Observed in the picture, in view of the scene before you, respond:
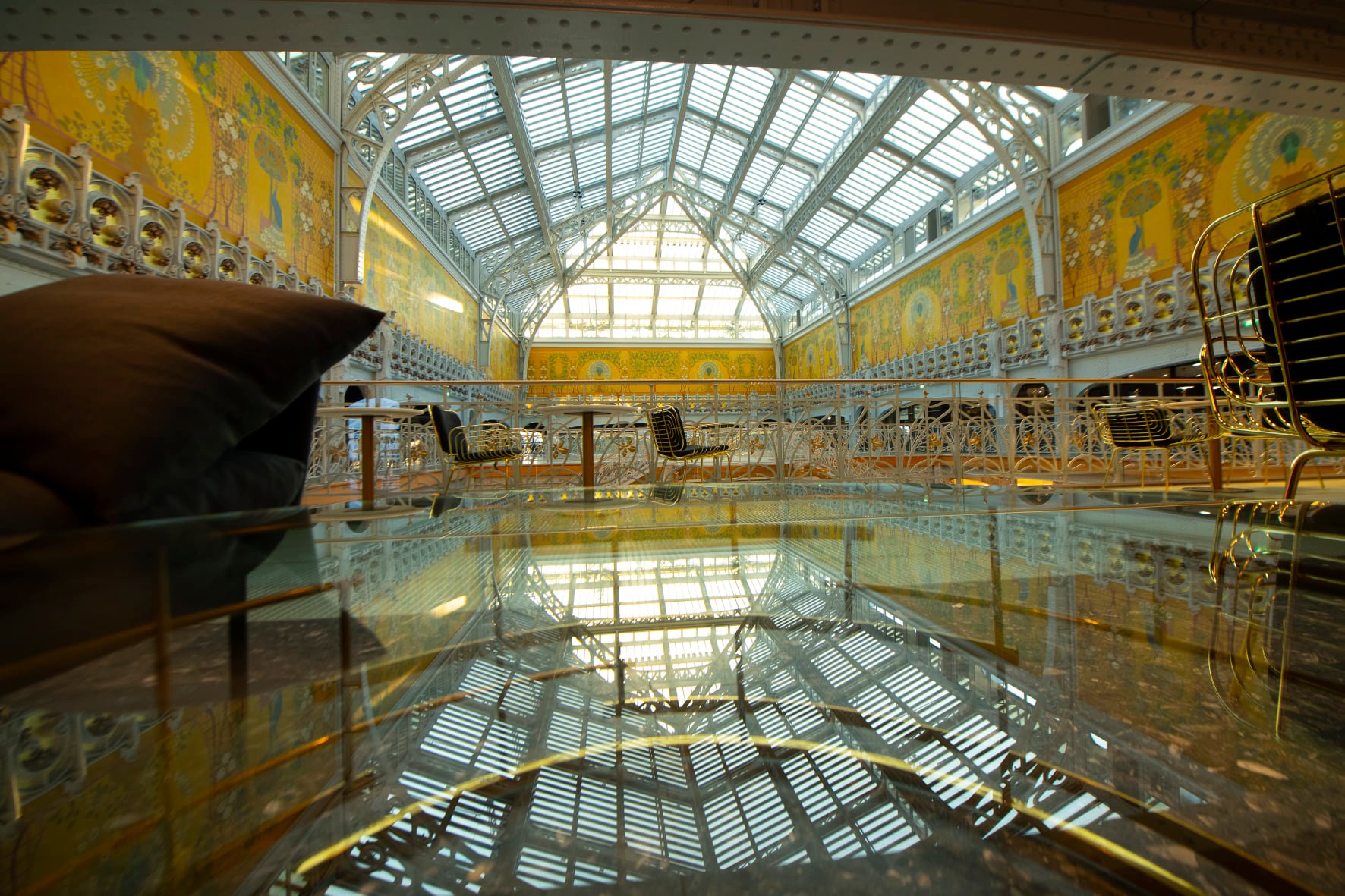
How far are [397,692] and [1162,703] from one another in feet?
1.86

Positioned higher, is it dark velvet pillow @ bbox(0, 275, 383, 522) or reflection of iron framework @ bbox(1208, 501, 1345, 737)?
dark velvet pillow @ bbox(0, 275, 383, 522)

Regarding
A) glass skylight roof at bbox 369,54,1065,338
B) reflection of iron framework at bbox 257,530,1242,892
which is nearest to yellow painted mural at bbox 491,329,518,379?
glass skylight roof at bbox 369,54,1065,338

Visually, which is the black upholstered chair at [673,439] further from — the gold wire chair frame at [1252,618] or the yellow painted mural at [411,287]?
the yellow painted mural at [411,287]

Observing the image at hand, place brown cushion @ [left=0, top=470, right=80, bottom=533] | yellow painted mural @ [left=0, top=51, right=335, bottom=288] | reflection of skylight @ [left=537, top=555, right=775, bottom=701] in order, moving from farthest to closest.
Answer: yellow painted mural @ [left=0, top=51, right=335, bottom=288] < brown cushion @ [left=0, top=470, right=80, bottom=533] < reflection of skylight @ [left=537, top=555, right=775, bottom=701]

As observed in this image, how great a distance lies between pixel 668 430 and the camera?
152 inches

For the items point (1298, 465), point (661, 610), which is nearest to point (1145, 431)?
point (1298, 465)

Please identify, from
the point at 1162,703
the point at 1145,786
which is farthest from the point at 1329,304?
the point at 1145,786

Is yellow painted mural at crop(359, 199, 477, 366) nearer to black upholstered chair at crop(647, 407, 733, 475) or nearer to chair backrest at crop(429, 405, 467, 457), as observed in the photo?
chair backrest at crop(429, 405, 467, 457)

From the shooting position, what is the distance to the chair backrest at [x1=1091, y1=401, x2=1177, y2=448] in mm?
3520

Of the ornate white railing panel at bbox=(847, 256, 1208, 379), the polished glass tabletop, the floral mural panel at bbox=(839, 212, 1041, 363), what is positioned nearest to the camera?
the polished glass tabletop

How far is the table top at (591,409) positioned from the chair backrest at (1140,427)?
3163mm

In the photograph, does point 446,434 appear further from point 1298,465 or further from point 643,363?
point 643,363

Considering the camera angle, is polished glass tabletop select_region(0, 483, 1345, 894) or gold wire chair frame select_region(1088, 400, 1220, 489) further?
gold wire chair frame select_region(1088, 400, 1220, 489)

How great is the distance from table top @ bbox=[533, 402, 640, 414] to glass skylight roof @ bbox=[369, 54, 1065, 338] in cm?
693
